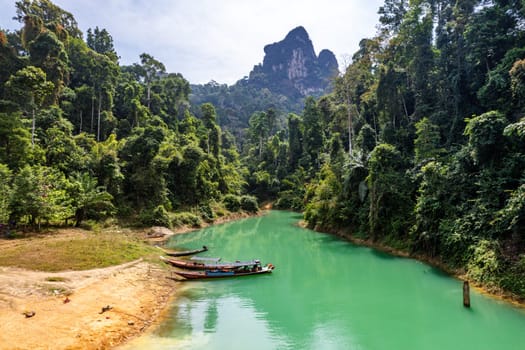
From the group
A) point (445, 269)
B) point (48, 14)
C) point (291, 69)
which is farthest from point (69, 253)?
point (291, 69)

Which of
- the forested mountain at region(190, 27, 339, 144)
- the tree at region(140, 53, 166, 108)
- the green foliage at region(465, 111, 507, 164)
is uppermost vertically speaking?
the forested mountain at region(190, 27, 339, 144)

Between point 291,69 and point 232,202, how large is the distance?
352 ft

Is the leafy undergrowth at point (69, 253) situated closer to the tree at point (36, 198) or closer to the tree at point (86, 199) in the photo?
the tree at point (36, 198)

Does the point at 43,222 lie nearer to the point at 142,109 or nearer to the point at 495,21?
the point at 142,109

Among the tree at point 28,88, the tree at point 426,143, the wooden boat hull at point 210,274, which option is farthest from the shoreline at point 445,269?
the tree at point 28,88

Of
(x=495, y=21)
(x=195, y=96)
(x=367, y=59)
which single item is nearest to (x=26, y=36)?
(x=367, y=59)

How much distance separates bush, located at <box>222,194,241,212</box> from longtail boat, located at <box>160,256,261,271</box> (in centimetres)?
2277

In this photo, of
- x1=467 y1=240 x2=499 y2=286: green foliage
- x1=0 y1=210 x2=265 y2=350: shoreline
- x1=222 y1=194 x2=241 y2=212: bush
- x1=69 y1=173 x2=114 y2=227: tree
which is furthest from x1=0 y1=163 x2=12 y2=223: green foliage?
x1=222 y1=194 x2=241 y2=212: bush

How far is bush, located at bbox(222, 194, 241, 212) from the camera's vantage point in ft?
133

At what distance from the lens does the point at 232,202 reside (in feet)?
135

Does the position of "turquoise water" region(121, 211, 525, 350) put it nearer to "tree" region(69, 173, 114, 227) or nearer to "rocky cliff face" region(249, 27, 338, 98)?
"tree" region(69, 173, 114, 227)

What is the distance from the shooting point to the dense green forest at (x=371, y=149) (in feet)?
48.2

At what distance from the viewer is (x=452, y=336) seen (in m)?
9.81

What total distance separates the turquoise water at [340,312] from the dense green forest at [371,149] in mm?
2115
